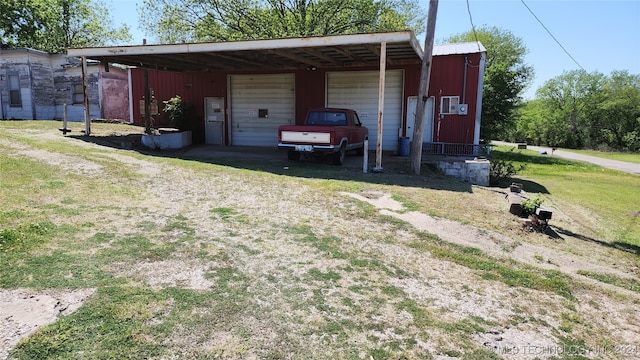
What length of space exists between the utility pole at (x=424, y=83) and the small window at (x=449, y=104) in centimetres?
454

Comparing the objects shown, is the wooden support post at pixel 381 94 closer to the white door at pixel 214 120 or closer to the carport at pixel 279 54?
the carport at pixel 279 54

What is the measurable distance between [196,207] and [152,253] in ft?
6.76

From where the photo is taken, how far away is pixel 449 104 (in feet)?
49.3

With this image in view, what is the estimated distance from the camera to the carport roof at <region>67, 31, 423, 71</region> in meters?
10.5

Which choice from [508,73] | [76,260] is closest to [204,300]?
[76,260]

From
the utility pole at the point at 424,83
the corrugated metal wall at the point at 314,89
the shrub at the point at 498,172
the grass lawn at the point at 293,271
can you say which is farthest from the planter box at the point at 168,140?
the shrub at the point at 498,172

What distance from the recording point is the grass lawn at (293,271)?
121 inches

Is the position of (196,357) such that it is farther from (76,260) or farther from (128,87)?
(128,87)

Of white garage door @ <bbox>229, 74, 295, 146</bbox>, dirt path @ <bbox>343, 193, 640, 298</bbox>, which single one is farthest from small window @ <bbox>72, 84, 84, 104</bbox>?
dirt path @ <bbox>343, 193, 640, 298</bbox>

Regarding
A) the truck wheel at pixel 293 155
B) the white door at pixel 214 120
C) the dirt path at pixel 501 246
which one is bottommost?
the dirt path at pixel 501 246

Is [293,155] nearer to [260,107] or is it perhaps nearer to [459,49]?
[260,107]

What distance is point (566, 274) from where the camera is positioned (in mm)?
4863

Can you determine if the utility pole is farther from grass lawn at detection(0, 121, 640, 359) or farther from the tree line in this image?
the tree line

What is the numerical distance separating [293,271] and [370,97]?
12.6 m
